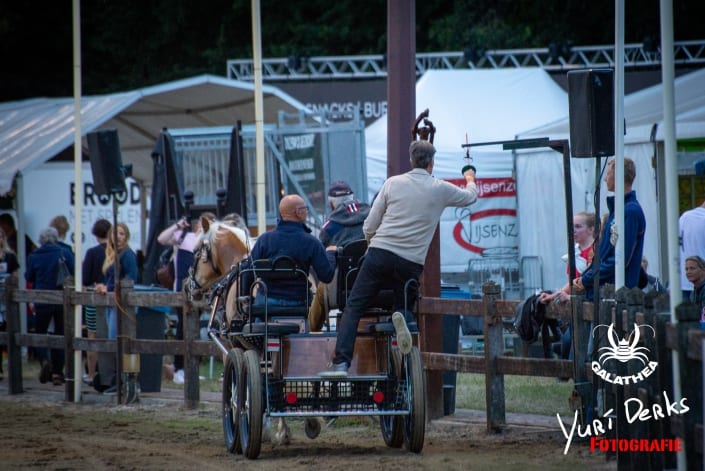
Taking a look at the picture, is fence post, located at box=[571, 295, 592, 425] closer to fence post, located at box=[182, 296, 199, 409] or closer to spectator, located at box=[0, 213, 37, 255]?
fence post, located at box=[182, 296, 199, 409]

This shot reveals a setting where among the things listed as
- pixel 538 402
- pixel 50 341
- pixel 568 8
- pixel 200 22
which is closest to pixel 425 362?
pixel 538 402

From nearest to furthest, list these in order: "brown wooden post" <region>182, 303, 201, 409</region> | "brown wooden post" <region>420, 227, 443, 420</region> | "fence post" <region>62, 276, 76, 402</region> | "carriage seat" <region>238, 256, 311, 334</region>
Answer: "carriage seat" <region>238, 256, 311, 334</region>, "brown wooden post" <region>420, 227, 443, 420</region>, "brown wooden post" <region>182, 303, 201, 409</region>, "fence post" <region>62, 276, 76, 402</region>

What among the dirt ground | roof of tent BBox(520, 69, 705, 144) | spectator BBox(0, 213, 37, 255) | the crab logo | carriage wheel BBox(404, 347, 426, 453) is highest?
roof of tent BBox(520, 69, 705, 144)

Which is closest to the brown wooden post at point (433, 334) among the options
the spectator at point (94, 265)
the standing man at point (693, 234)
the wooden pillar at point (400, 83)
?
the wooden pillar at point (400, 83)

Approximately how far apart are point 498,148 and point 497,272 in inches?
85.7

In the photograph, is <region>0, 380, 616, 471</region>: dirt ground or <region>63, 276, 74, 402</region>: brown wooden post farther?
<region>63, 276, 74, 402</region>: brown wooden post

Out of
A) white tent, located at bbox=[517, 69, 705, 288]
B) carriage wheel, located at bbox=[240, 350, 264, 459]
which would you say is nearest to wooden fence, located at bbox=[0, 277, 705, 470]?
carriage wheel, located at bbox=[240, 350, 264, 459]

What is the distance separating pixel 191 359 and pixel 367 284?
13.7 feet

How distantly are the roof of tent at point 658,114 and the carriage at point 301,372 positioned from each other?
6603 mm

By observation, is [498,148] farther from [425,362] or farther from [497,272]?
[425,362]

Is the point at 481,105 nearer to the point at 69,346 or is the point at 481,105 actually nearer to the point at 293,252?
the point at 69,346

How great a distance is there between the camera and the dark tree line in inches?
1337

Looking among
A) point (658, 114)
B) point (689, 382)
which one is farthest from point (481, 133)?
point (689, 382)

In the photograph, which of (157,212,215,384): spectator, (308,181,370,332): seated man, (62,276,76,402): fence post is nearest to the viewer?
(308,181,370,332): seated man
